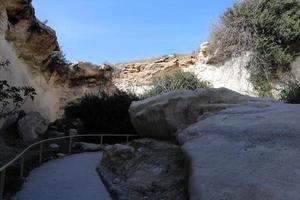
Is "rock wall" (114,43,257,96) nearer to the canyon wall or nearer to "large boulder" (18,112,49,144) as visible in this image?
the canyon wall

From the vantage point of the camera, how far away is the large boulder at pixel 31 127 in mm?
16422

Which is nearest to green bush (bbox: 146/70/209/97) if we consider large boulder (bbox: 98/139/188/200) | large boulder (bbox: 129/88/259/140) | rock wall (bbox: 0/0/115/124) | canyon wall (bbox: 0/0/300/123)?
canyon wall (bbox: 0/0/300/123)

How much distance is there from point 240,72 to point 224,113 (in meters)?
15.7

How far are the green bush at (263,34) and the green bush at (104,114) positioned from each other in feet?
23.8

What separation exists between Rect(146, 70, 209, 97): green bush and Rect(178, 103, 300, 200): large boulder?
1634 cm

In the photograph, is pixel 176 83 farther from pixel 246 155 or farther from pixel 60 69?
pixel 246 155

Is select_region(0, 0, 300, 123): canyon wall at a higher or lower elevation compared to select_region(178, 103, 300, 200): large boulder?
higher

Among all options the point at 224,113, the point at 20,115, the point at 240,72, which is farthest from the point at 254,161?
the point at 240,72

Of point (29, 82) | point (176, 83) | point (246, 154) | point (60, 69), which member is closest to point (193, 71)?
point (176, 83)

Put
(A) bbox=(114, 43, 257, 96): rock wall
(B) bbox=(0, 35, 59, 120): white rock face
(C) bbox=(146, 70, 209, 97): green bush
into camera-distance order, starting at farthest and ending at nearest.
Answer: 1. (C) bbox=(146, 70, 209, 97): green bush
2. (A) bbox=(114, 43, 257, 96): rock wall
3. (B) bbox=(0, 35, 59, 120): white rock face

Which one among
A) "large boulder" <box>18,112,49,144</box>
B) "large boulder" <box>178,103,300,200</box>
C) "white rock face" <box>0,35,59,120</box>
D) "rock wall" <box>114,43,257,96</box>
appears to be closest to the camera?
"large boulder" <box>178,103,300,200</box>

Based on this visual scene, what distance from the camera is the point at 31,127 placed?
16.8 metres

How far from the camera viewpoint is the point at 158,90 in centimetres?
2577

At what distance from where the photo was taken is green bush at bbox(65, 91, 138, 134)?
18891mm
